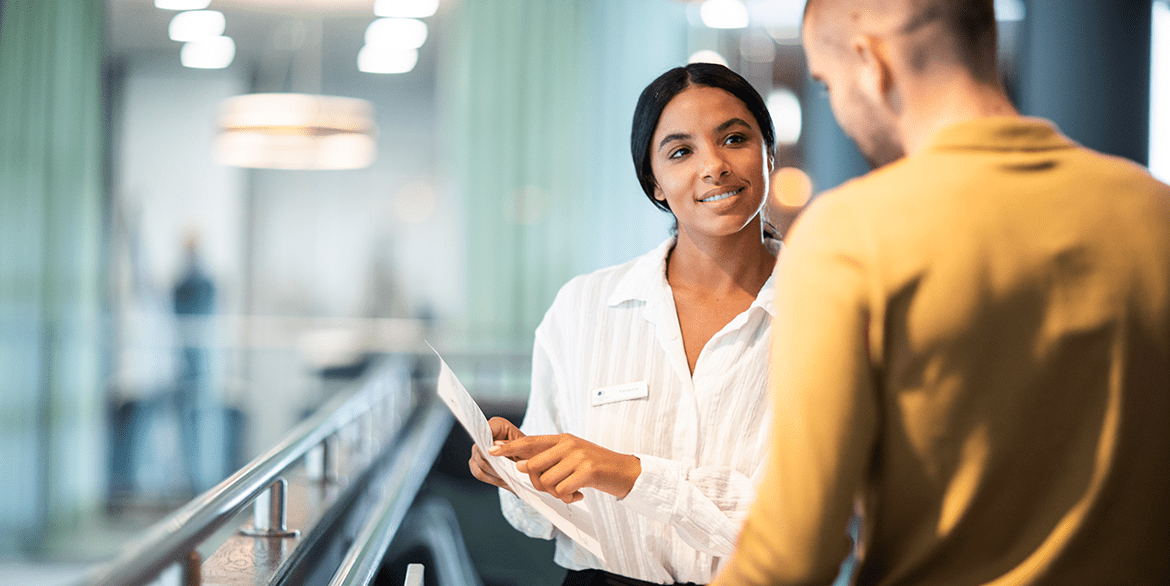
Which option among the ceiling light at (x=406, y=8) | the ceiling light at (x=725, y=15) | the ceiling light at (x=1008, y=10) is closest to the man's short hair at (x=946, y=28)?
the ceiling light at (x=725, y=15)

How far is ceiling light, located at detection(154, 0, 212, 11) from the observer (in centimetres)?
684

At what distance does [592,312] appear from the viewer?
1608 mm

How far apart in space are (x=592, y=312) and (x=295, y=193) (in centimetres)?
620

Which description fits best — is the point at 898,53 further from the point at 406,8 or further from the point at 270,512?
the point at 406,8

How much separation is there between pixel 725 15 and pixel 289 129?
3.43 metres

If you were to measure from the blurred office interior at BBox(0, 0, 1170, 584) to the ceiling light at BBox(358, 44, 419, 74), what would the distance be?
0.02m

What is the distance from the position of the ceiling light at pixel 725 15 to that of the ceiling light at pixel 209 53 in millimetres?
3812

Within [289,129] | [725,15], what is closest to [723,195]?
[289,129]

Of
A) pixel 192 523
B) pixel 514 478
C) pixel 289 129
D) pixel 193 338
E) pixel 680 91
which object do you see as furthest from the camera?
pixel 193 338

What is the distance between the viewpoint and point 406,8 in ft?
22.6

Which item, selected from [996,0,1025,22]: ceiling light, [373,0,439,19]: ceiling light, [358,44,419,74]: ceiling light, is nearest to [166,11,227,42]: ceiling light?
[358,44,419,74]: ceiling light

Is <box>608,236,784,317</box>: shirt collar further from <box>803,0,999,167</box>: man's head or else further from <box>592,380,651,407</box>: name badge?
<box>803,0,999,167</box>: man's head

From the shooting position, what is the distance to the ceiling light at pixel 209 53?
23.6ft

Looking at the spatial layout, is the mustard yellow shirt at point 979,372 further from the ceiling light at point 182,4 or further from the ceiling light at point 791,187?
the ceiling light at point 182,4
